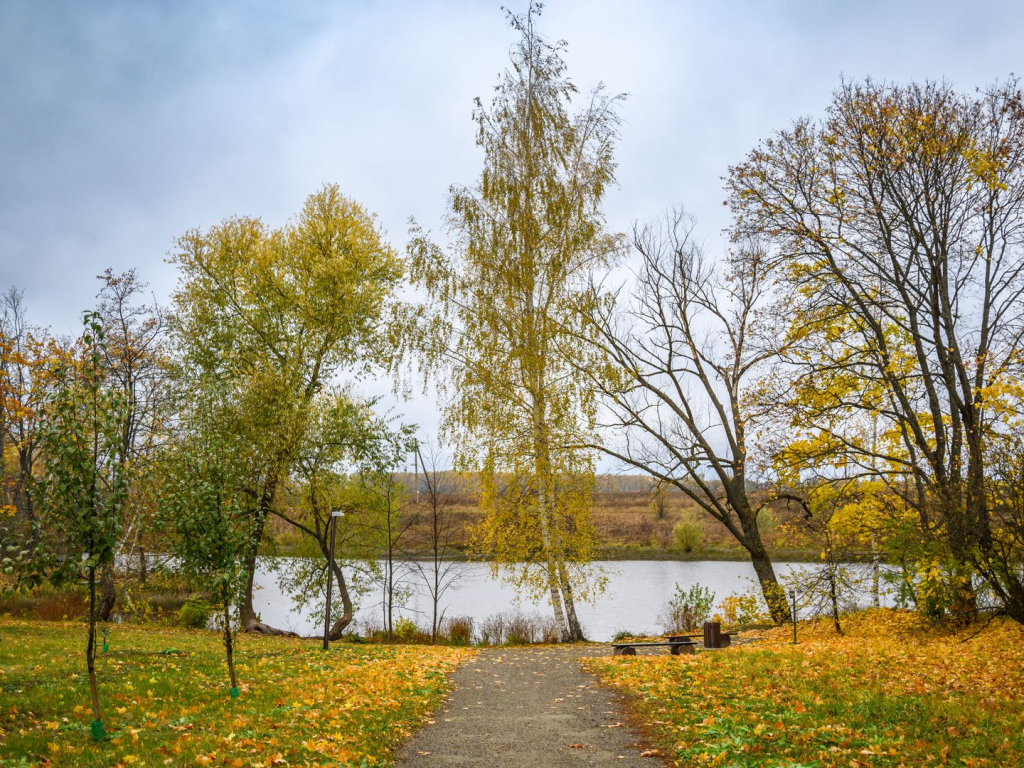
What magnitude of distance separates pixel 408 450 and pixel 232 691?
1232 centimetres

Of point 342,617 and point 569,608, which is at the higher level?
point 569,608

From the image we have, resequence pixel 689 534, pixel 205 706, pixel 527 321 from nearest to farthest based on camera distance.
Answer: pixel 205 706 → pixel 527 321 → pixel 689 534

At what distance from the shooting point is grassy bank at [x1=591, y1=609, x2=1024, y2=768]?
18.9 feet

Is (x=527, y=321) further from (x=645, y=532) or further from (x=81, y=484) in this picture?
(x=645, y=532)

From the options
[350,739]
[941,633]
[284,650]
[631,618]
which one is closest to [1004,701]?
[350,739]

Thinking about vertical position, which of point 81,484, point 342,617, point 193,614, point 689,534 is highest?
point 81,484

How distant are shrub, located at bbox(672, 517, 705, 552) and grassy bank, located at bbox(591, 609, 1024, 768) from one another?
3372cm

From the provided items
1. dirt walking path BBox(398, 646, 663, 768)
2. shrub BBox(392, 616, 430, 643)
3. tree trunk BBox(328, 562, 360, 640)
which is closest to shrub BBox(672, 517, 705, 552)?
shrub BBox(392, 616, 430, 643)

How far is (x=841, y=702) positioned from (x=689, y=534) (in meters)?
40.0

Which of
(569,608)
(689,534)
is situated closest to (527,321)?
(569,608)

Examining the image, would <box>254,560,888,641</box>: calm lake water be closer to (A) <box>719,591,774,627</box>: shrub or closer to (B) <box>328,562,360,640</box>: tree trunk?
(A) <box>719,591,774,627</box>: shrub

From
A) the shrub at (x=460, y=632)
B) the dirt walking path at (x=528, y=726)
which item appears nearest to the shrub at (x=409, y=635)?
the shrub at (x=460, y=632)

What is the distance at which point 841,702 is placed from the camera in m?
7.30

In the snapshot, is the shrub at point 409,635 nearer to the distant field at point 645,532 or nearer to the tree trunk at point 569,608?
the tree trunk at point 569,608
